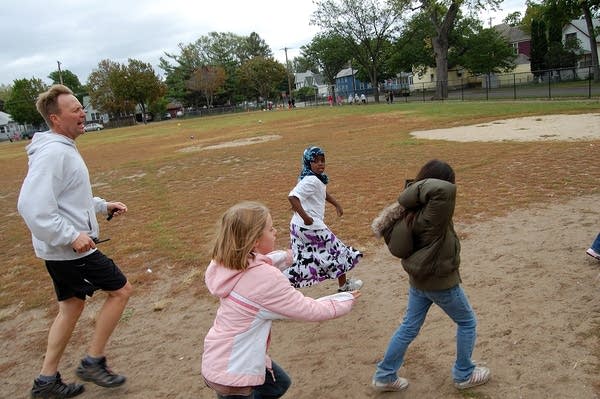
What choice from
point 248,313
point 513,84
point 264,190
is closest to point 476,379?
point 248,313

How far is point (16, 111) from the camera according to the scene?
7638 cm

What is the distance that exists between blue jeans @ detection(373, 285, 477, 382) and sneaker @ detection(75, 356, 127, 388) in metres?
1.87

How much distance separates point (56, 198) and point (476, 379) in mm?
2890

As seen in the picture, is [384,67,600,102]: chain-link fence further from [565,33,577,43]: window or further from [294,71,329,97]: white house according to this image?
[294,71,329,97]: white house

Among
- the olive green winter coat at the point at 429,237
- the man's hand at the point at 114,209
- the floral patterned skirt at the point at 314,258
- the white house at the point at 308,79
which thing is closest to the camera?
the olive green winter coat at the point at 429,237

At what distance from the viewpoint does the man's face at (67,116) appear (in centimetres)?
331

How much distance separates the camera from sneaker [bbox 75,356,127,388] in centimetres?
353

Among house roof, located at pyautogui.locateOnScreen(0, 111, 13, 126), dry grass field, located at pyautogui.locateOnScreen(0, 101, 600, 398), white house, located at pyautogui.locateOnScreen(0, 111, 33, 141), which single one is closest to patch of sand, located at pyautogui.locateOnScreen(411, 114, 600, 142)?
dry grass field, located at pyautogui.locateOnScreen(0, 101, 600, 398)

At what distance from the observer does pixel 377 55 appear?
59.5m

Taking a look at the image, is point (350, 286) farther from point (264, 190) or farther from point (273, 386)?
point (264, 190)

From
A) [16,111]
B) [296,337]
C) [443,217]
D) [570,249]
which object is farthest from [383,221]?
[16,111]

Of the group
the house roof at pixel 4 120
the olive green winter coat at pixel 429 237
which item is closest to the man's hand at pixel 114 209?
the olive green winter coat at pixel 429 237

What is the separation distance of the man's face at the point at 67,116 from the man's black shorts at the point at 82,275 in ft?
2.81

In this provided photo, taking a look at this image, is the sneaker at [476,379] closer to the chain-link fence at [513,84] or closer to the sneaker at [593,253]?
the sneaker at [593,253]
